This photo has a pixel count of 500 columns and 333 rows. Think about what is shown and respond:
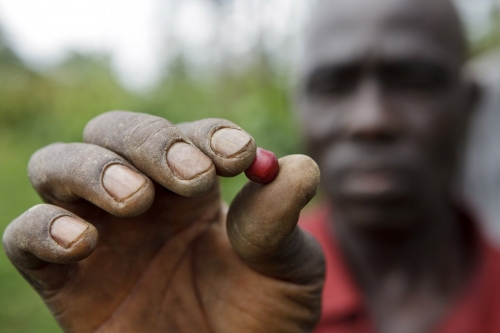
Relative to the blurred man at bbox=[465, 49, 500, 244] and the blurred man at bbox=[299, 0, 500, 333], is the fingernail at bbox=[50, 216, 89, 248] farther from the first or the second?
the blurred man at bbox=[465, 49, 500, 244]

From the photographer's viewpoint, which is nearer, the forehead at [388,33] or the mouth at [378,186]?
the mouth at [378,186]

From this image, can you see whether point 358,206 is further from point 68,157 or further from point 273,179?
point 68,157

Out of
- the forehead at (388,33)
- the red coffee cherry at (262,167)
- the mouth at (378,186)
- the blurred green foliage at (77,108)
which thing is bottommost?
the blurred green foliage at (77,108)

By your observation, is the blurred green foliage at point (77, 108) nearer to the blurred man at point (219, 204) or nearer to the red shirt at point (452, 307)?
the red shirt at point (452, 307)

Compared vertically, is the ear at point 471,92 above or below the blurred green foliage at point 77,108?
above

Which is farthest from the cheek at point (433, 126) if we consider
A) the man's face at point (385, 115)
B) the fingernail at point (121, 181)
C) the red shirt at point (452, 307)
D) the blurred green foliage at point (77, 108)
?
the blurred green foliage at point (77, 108)
